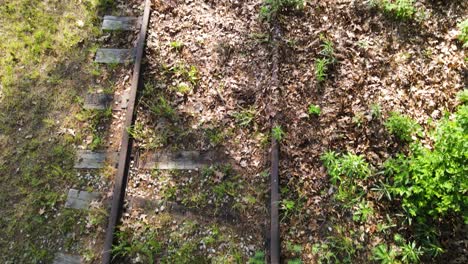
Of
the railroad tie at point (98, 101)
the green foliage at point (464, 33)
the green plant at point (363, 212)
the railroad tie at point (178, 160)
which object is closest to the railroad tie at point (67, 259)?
the railroad tie at point (178, 160)

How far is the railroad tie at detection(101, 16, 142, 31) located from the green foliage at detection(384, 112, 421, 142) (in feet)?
13.8

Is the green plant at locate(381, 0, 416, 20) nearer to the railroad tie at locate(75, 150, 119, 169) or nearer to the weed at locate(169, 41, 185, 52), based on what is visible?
the weed at locate(169, 41, 185, 52)

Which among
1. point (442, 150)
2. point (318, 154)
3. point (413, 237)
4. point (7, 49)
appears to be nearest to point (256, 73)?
point (318, 154)

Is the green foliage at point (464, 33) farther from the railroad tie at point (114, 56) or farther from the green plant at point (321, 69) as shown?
the railroad tie at point (114, 56)

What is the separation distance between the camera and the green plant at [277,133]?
190 inches

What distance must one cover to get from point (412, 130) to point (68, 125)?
488cm

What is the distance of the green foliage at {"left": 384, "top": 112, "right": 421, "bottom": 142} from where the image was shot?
4715mm

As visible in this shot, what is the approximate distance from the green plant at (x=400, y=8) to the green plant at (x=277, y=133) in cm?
251

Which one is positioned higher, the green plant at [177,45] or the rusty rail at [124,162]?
the green plant at [177,45]

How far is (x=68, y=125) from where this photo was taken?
5566mm

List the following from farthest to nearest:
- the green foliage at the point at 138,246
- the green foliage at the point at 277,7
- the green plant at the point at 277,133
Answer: the green foliage at the point at 277,7 < the green plant at the point at 277,133 < the green foliage at the point at 138,246

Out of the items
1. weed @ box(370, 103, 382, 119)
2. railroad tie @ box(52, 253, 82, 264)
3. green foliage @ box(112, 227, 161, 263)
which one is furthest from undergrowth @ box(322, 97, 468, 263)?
railroad tie @ box(52, 253, 82, 264)

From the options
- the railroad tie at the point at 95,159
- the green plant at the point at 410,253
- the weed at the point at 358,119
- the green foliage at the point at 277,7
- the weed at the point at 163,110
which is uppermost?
the green foliage at the point at 277,7

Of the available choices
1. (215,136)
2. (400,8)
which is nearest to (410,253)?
(215,136)
